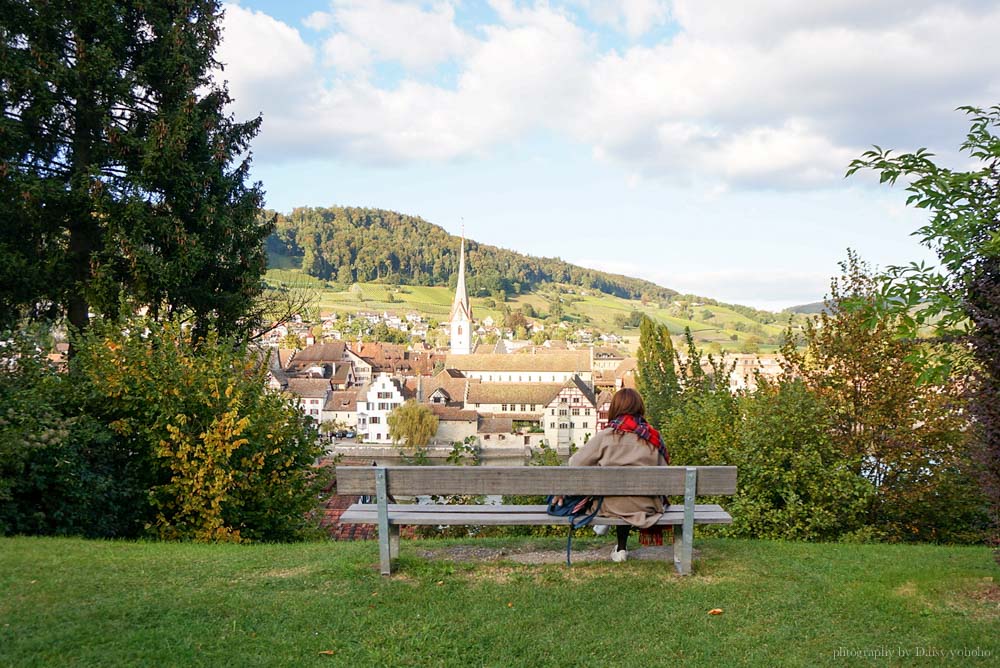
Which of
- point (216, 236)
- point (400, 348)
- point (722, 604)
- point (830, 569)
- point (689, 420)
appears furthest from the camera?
point (400, 348)

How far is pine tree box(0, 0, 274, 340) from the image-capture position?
49.9ft

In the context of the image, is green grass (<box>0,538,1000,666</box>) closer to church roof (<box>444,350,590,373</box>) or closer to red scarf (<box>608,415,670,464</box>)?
red scarf (<box>608,415,670,464</box>)

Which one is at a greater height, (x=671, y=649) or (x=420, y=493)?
(x=420, y=493)

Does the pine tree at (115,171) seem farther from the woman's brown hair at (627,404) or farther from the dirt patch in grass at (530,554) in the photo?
the woman's brown hair at (627,404)

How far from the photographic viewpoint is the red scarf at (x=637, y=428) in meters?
6.82

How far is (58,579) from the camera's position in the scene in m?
5.99

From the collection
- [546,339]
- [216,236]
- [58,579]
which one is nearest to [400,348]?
[546,339]

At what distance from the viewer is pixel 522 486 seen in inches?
241

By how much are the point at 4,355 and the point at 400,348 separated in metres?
125

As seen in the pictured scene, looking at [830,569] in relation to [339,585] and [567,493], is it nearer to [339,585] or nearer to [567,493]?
[567,493]

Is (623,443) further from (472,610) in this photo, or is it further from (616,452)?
(472,610)

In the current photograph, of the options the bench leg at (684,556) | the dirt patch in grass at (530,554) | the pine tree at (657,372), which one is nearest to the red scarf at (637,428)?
the bench leg at (684,556)

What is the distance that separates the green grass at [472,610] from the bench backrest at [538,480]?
723mm

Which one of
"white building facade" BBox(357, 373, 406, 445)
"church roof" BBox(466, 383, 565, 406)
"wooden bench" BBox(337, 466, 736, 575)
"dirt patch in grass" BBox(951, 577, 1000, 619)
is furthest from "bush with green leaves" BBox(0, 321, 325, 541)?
"church roof" BBox(466, 383, 565, 406)
